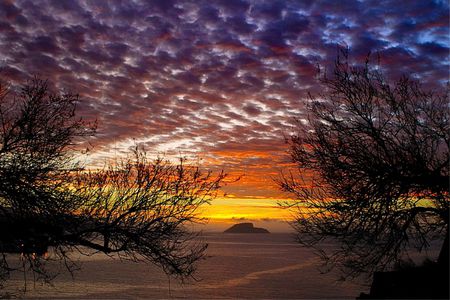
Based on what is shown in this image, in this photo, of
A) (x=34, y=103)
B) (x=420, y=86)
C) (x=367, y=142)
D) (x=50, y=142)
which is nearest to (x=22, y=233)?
(x=50, y=142)

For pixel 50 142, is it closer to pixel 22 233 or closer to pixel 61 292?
pixel 22 233

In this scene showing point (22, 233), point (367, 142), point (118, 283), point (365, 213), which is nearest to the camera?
point (22, 233)

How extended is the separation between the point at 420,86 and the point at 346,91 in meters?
2.81

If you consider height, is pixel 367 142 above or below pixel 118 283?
above

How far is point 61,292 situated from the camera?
54688 mm

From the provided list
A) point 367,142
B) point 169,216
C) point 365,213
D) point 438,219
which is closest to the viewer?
point 169,216

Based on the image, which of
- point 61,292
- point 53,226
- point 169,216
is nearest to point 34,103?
point 53,226

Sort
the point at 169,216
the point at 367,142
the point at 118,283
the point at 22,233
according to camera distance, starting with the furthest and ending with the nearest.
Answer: the point at 118,283 < the point at 367,142 < the point at 169,216 < the point at 22,233

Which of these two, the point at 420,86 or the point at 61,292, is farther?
the point at 61,292

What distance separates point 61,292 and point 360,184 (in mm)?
49621

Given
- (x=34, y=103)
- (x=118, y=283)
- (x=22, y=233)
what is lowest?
(x=118, y=283)

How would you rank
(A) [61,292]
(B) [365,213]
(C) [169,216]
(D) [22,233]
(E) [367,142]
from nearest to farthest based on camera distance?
(D) [22,233], (C) [169,216], (B) [365,213], (E) [367,142], (A) [61,292]

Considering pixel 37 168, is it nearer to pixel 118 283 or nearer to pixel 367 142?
pixel 367 142

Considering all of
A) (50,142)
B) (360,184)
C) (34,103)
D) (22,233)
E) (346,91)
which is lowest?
(22,233)
